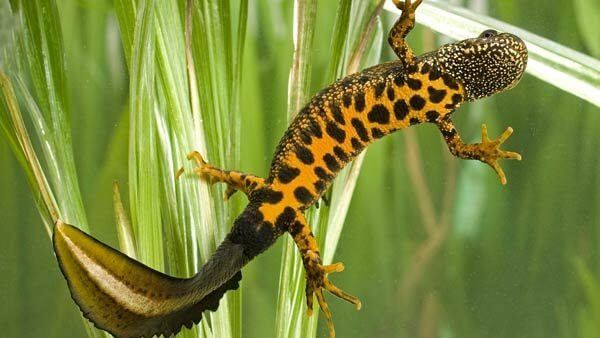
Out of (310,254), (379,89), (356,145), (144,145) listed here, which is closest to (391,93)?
(379,89)

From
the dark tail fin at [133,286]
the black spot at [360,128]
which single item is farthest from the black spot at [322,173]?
the dark tail fin at [133,286]

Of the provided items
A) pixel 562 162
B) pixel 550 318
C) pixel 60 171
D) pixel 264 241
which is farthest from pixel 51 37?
pixel 550 318

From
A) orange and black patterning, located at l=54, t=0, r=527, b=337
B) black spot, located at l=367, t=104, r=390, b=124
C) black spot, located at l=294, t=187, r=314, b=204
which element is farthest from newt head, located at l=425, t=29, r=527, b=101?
black spot, located at l=294, t=187, r=314, b=204

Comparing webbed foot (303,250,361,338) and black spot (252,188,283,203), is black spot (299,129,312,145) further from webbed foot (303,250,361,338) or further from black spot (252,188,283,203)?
webbed foot (303,250,361,338)

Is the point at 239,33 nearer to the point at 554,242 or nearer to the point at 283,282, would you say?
the point at 283,282

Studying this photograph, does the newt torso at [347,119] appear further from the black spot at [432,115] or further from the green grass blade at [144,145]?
the green grass blade at [144,145]
